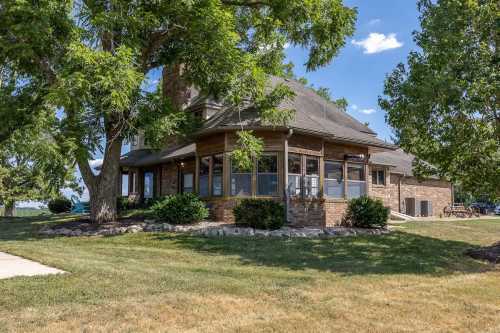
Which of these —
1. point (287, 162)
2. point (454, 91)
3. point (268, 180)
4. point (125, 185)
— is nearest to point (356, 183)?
point (287, 162)

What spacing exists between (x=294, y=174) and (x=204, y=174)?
12.9ft

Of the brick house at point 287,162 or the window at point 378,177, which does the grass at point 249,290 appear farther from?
the window at point 378,177

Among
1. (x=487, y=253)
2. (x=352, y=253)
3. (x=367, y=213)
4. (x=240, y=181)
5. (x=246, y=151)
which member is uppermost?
(x=246, y=151)

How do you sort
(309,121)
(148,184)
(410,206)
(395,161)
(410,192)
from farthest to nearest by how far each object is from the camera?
(395,161) → (410,192) → (410,206) → (148,184) → (309,121)

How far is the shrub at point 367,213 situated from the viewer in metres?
16.0

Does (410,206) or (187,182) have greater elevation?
(187,182)

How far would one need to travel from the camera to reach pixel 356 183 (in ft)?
62.0

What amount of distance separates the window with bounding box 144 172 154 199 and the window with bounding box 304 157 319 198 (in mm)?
11197

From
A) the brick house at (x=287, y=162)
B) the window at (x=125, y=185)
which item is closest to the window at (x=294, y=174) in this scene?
the brick house at (x=287, y=162)

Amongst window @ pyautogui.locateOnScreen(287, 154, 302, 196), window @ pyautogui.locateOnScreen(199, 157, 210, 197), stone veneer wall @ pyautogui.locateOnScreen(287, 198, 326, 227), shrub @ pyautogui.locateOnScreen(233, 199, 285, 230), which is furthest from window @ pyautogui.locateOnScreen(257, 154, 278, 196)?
window @ pyautogui.locateOnScreen(199, 157, 210, 197)

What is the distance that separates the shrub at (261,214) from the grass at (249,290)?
2.22 meters

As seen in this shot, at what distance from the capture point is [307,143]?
1658 cm

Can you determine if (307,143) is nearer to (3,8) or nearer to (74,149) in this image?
(74,149)

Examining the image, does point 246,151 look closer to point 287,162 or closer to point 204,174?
point 287,162
